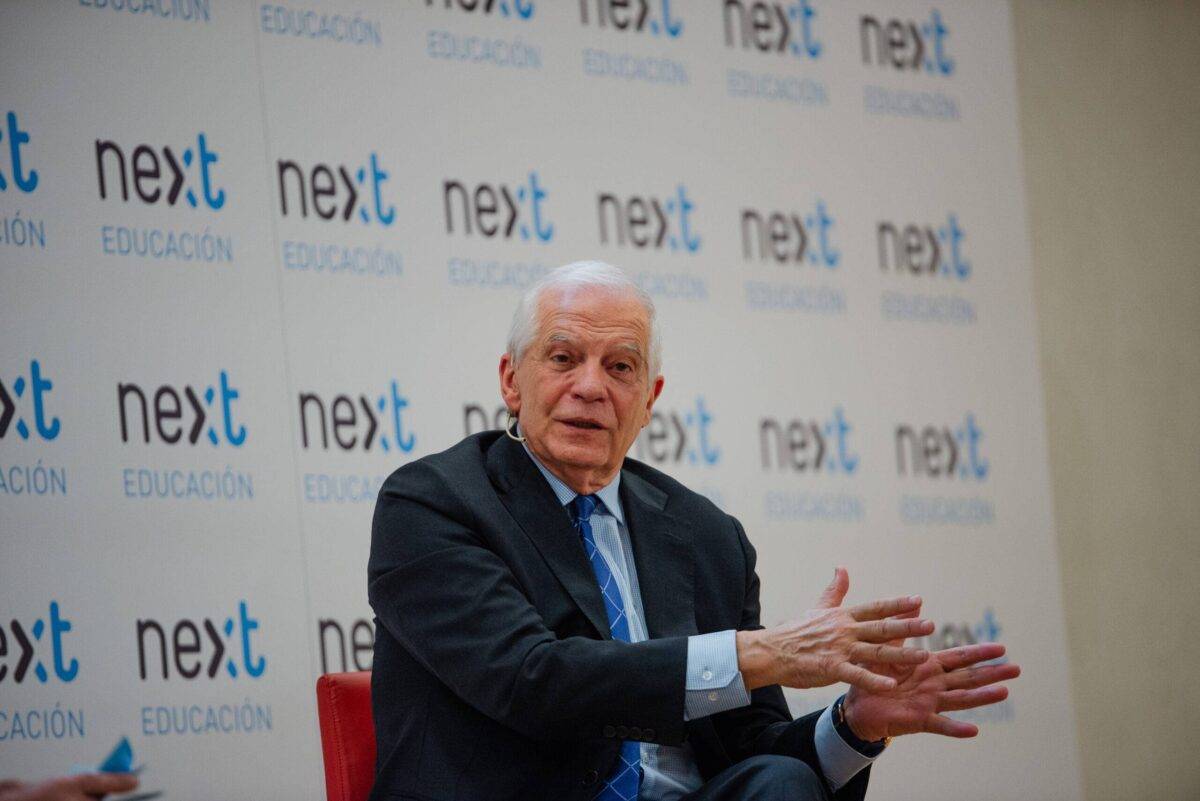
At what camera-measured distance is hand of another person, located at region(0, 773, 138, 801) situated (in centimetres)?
188

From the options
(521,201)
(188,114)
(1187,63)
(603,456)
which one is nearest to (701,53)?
(521,201)

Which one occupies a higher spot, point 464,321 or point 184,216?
point 184,216

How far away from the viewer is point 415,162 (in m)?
4.76

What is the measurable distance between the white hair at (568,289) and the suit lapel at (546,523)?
233 mm

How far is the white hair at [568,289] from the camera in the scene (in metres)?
2.88

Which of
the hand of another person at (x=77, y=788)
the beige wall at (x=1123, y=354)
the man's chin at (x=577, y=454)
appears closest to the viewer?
the hand of another person at (x=77, y=788)

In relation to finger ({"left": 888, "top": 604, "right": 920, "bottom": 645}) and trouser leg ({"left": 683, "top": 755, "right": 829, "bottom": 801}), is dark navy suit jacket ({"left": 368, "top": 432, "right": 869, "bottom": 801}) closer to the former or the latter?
trouser leg ({"left": 683, "top": 755, "right": 829, "bottom": 801})

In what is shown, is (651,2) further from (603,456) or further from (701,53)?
(603,456)

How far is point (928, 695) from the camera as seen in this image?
8.49 feet

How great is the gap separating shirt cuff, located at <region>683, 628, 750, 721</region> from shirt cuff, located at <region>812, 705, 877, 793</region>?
0.34 metres

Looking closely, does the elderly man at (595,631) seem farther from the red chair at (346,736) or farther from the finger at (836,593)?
the red chair at (346,736)

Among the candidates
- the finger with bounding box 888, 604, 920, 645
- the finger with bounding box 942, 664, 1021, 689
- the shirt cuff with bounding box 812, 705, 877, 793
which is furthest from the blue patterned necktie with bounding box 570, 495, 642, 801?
the finger with bounding box 942, 664, 1021, 689

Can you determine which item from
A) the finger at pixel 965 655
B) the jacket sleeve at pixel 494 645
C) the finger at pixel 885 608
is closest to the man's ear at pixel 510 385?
the jacket sleeve at pixel 494 645

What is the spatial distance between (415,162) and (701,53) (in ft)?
4.18
